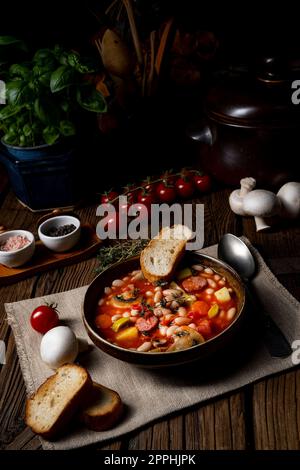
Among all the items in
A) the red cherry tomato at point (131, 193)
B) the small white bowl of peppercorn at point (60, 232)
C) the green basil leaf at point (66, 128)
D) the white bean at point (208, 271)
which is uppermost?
the green basil leaf at point (66, 128)

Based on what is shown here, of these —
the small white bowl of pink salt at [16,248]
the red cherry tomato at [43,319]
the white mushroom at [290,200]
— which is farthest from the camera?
the white mushroom at [290,200]

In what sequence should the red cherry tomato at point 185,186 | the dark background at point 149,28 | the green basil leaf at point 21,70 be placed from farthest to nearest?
the dark background at point 149,28 → the red cherry tomato at point 185,186 → the green basil leaf at point 21,70

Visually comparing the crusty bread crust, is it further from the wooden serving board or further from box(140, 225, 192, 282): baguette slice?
the wooden serving board

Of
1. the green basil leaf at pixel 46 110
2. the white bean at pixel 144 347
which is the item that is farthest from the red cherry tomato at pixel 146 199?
the white bean at pixel 144 347

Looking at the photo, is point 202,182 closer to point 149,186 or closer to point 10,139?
point 149,186

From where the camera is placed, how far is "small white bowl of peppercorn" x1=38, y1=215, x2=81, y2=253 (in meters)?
2.67

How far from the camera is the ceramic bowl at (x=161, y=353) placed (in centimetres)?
184

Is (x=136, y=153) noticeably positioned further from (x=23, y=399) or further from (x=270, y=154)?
(x=23, y=399)

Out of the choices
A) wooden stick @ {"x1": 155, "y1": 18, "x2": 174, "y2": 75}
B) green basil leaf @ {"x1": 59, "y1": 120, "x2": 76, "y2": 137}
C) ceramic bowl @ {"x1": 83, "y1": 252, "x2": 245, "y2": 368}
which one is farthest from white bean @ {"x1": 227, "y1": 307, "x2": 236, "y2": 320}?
wooden stick @ {"x1": 155, "y1": 18, "x2": 174, "y2": 75}

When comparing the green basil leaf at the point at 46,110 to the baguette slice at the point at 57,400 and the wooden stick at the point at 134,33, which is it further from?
the baguette slice at the point at 57,400

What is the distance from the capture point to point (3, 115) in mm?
2764

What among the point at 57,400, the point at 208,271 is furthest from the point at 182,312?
the point at 57,400

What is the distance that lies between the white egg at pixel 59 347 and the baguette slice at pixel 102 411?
0.64ft

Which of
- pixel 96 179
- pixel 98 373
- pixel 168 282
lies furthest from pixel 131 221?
pixel 98 373
